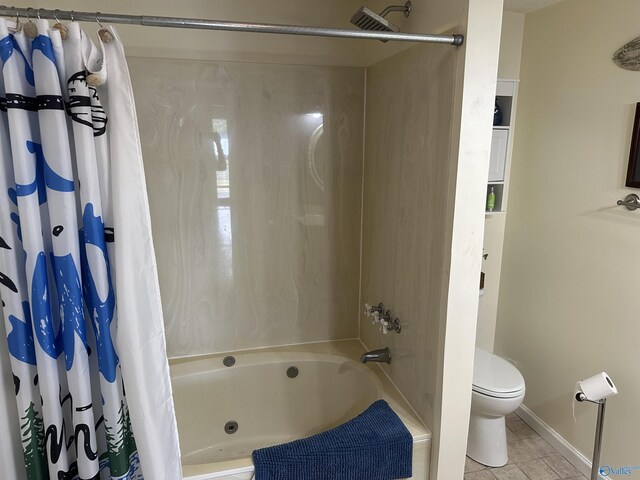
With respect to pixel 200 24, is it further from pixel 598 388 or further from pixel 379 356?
pixel 598 388

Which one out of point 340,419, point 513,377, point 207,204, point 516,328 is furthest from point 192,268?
point 516,328

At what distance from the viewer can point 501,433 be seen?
2.45 metres

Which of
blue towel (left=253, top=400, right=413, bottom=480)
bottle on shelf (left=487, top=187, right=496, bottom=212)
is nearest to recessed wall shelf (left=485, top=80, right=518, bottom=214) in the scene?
bottle on shelf (left=487, top=187, right=496, bottom=212)

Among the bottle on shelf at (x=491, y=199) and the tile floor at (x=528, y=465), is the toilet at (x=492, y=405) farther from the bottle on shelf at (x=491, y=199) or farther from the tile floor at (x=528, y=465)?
the bottle on shelf at (x=491, y=199)

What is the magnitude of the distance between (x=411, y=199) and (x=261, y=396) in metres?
1.36

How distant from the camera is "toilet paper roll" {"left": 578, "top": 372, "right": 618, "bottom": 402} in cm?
196

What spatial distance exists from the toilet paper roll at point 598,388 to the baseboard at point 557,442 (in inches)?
23.9

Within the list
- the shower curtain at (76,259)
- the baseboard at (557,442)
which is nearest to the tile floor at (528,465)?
the baseboard at (557,442)

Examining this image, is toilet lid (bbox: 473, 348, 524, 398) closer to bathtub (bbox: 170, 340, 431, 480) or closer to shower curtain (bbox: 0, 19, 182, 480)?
bathtub (bbox: 170, 340, 431, 480)

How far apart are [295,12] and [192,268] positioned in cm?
138

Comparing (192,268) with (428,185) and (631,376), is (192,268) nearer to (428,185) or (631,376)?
(428,185)

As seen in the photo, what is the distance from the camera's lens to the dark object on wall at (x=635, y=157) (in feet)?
6.51

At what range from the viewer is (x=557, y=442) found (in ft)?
8.34

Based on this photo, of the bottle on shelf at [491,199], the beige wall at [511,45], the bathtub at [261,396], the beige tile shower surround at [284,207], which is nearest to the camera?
the beige tile shower surround at [284,207]
